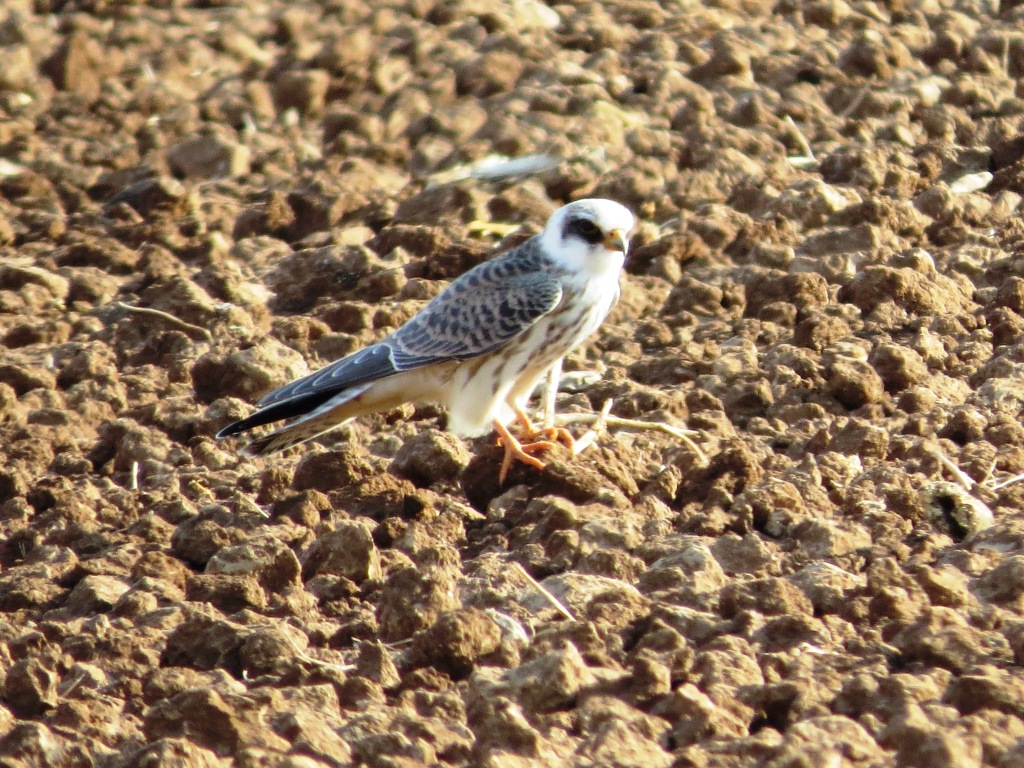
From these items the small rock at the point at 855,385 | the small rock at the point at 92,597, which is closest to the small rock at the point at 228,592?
the small rock at the point at 92,597

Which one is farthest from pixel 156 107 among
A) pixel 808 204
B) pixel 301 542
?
pixel 301 542

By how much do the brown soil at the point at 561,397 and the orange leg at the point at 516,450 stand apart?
78 millimetres

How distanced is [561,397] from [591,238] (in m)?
0.69

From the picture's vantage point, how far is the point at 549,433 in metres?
5.91

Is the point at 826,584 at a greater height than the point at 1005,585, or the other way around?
the point at 1005,585

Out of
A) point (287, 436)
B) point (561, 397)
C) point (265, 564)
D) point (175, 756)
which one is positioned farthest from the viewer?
point (561, 397)

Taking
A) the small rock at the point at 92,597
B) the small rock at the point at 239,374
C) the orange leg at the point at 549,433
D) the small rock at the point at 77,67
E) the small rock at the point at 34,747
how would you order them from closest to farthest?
the small rock at the point at 34,747
the small rock at the point at 92,597
the orange leg at the point at 549,433
the small rock at the point at 239,374
the small rock at the point at 77,67

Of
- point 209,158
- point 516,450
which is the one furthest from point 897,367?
point 209,158

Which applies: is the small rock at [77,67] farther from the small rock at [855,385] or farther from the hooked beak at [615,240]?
the small rock at [855,385]

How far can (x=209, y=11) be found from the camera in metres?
9.65

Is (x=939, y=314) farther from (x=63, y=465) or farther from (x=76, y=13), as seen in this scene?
(x=76, y=13)

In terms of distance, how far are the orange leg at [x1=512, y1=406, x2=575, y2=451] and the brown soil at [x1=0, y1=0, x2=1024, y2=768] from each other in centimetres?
22

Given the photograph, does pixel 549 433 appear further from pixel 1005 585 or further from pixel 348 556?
pixel 1005 585

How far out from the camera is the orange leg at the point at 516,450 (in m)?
5.62
